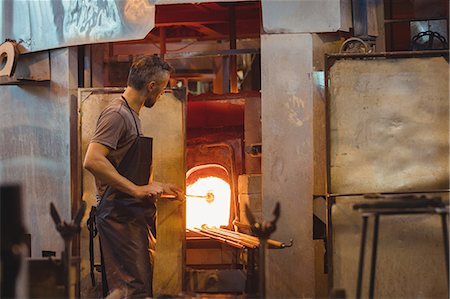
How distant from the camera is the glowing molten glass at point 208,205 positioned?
36.7 ft

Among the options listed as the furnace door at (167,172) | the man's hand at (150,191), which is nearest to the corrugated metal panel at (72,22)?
the furnace door at (167,172)

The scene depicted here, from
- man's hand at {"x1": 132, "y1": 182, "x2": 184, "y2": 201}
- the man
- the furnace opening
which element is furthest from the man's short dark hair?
the furnace opening

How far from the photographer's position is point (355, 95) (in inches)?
351

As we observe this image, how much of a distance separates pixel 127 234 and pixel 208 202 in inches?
115

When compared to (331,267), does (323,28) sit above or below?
above

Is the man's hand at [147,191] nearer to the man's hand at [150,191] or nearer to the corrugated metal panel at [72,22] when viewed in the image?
the man's hand at [150,191]

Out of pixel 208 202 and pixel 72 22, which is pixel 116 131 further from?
pixel 208 202

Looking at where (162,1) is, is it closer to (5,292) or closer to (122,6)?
(122,6)

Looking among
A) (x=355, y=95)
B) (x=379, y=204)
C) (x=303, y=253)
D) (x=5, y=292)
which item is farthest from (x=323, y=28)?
(x=5, y=292)

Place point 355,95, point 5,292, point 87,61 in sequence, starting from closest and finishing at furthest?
1. point 5,292
2. point 355,95
3. point 87,61

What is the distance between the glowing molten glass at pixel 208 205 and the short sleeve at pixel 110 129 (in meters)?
2.95

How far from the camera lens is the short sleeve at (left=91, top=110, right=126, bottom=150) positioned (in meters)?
8.21

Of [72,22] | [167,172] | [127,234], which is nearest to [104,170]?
[127,234]

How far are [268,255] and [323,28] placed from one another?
8.69 feet
